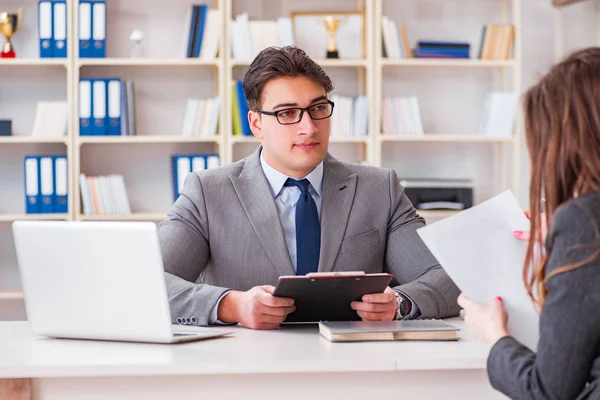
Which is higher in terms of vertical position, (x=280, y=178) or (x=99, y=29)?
(x=99, y=29)

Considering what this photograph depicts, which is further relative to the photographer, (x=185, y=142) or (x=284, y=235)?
(x=185, y=142)

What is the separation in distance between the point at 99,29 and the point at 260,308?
9.44 feet

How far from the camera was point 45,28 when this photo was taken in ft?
14.2

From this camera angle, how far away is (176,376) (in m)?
1.53

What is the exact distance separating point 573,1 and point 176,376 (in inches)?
148

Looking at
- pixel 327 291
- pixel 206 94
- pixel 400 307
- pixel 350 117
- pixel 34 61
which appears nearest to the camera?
pixel 327 291

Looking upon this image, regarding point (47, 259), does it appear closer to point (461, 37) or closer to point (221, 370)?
point (221, 370)

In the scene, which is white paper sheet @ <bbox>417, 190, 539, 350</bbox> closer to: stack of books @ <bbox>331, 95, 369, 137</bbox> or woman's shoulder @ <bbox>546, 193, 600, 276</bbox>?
woman's shoulder @ <bbox>546, 193, 600, 276</bbox>

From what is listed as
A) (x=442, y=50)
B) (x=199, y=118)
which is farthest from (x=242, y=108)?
(x=442, y=50)

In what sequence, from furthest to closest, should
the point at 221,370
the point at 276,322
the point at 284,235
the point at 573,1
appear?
the point at 573,1
the point at 284,235
the point at 276,322
the point at 221,370

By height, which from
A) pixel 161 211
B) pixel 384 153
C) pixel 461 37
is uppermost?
pixel 461 37

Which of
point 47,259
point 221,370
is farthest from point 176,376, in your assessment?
point 47,259

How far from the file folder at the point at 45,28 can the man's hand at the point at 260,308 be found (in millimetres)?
2817

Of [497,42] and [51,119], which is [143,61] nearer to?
[51,119]
